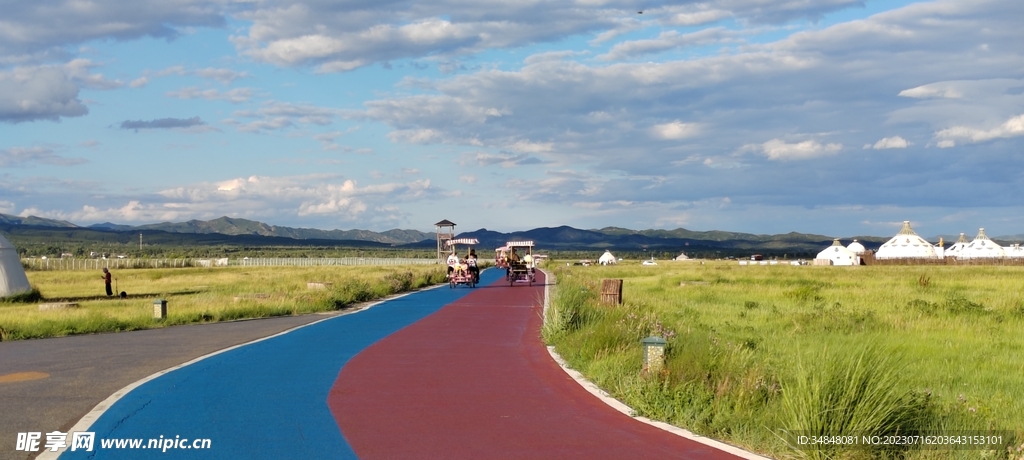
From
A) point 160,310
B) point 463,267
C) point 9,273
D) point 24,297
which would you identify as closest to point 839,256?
point 463,267

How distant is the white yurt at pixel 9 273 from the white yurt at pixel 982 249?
100 m

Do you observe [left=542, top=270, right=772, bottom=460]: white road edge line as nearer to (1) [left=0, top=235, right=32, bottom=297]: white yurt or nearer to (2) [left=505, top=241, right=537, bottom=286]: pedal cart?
(2) [left=505, top=241, right=537, bottom=286]: pedal cart

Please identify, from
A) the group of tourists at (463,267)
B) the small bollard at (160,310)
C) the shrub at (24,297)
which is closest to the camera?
the small bollard at (160,310)

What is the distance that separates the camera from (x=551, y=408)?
995cm

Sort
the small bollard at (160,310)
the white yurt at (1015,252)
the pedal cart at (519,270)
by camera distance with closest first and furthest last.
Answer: the small bollard at (160,310), the pedal cart at (519,270), the white yurt at (1015,252)

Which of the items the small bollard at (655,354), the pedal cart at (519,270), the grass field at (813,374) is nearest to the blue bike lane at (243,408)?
the grass field at (813,374)

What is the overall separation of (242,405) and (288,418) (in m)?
1.03

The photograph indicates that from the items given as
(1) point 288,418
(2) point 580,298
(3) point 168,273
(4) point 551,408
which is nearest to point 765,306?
(2) point 580,298

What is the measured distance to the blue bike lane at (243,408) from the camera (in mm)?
8070

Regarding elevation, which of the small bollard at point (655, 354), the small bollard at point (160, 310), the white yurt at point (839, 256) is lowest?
the white yurt at point (839, 256)

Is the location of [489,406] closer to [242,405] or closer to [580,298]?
[242,405]

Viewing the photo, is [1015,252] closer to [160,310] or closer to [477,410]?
[160,310]

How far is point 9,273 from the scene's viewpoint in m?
39.4

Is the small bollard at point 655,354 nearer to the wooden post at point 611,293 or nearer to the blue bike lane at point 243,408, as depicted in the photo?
the blue bike lane at point 243,408
